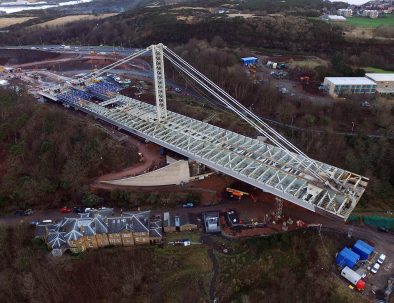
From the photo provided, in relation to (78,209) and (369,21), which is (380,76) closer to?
(369,21)

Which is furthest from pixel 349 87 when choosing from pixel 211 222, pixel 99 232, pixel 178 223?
pixel 99 232

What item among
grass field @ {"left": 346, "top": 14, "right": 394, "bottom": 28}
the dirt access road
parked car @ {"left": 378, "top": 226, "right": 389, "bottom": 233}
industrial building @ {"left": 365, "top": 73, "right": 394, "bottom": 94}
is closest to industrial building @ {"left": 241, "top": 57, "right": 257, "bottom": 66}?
Result: industrial building @ {"left": 365, "top": 73, "right": 394, "bottom": 94}

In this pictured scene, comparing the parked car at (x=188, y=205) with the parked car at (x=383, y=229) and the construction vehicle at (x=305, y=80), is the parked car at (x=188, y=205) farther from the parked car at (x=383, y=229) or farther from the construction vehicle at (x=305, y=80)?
the construction vehicle at (x=305, y=80)

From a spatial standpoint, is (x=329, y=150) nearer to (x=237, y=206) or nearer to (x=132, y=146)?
(x=237, y=206)

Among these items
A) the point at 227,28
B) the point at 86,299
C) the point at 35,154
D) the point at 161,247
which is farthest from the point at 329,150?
the point at 227,28

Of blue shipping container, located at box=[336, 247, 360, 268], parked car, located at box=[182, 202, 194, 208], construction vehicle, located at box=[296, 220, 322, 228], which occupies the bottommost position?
blue shipping container, located at box=[336, 247, 360, 268]

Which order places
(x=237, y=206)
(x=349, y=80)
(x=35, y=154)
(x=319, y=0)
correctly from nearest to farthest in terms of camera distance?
(x=237, y=206), (x=35, y=154), (x=349, y=80), (x=319, y=0)

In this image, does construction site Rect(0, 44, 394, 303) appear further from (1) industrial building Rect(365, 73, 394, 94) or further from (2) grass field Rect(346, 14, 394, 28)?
(2) grass field Rect(346, 14, 394, 28)

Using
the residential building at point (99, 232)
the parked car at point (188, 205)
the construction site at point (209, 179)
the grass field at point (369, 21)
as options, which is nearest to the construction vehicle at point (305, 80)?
the construction site at point (209, 179)
